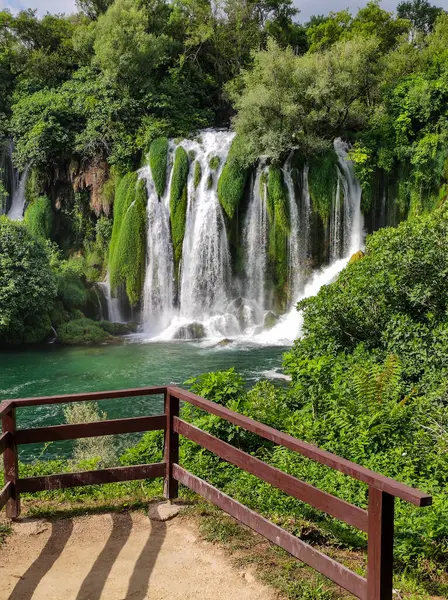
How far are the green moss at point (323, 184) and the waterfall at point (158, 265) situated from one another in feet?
17.1

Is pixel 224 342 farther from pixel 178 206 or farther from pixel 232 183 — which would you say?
pixel 232 183

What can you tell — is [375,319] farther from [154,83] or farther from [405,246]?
[154,83]

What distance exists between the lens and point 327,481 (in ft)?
18.7

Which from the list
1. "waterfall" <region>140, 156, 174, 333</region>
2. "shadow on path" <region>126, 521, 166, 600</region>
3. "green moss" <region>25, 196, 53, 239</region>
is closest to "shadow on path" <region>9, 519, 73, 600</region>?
"shadow on path" <region>126, 521, 166, 600</region>

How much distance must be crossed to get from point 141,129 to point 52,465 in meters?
18.8

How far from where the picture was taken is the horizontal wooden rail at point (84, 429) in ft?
15.1

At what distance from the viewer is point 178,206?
21.5 meters

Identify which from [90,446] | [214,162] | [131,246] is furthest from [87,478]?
[214,162]

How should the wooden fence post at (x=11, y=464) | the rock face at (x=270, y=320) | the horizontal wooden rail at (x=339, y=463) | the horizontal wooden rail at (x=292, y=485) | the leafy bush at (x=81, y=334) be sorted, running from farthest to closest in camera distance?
1. the rock face at (x=270, y=320)
2. the leafy bush at (x=81, y=334)
3. the wooden fence post at (x=11, y=464)
4. the horizontal wooden rail at (x=292, y=485)
5. the horizontal wooden rail at (x=339, y=463)

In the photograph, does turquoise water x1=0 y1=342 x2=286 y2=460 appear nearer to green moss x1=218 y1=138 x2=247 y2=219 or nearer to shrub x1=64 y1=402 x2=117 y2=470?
shrub x1=64 y1=402 x2=117 y2=470

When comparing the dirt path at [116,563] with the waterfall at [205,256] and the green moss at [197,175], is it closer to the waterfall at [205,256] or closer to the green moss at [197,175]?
the waterfall at [205,256]

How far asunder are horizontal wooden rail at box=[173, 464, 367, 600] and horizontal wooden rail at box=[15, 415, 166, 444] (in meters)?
0.46

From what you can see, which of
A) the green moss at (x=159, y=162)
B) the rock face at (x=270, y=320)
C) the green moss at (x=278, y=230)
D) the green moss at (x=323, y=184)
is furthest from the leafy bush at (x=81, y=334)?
the green moss at (x=323, y=184)

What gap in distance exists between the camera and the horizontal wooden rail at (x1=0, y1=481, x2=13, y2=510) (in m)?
4.41
